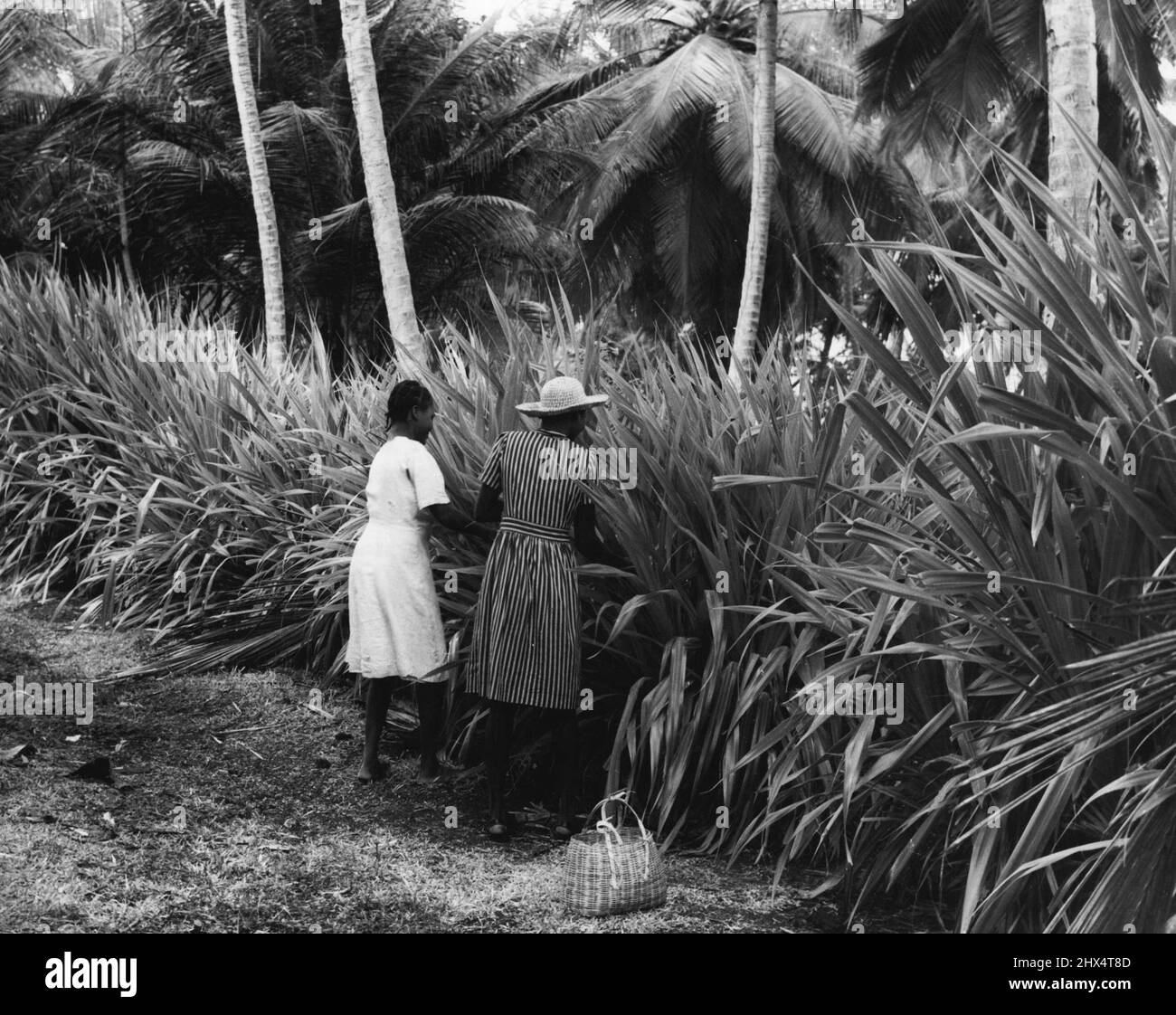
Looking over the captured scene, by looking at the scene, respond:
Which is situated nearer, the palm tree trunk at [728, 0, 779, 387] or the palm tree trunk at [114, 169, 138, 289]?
the palm tree trunk at [728, 0, 779, 387]


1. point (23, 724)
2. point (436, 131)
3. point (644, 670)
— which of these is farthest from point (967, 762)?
point (436, 131)

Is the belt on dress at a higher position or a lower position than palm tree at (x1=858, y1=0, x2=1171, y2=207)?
lower

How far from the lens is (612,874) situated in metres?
3.74

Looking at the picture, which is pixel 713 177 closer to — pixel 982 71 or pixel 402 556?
pixel 982 71

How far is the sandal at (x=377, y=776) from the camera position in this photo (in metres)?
5.07

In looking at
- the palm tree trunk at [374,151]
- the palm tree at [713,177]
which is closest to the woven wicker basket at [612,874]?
the palm tree trunk at [374,151]

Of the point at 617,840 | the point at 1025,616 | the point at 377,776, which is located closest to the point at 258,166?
the point at 377,776

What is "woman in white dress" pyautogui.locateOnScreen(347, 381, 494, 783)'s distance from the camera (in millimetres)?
4820

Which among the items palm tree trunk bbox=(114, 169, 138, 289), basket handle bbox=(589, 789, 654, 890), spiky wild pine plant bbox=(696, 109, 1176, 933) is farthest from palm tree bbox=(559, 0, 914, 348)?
basket handle bbox=(589, 789, 654, 890)

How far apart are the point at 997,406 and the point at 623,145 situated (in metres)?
18.9

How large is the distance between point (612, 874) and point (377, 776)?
162 cm

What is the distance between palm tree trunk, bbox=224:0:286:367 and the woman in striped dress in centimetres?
599

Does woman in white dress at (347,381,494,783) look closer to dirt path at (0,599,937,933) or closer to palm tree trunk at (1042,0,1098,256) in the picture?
dirt path at (0,599,937,933)

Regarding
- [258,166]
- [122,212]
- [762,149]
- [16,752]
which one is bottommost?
[16,752]
